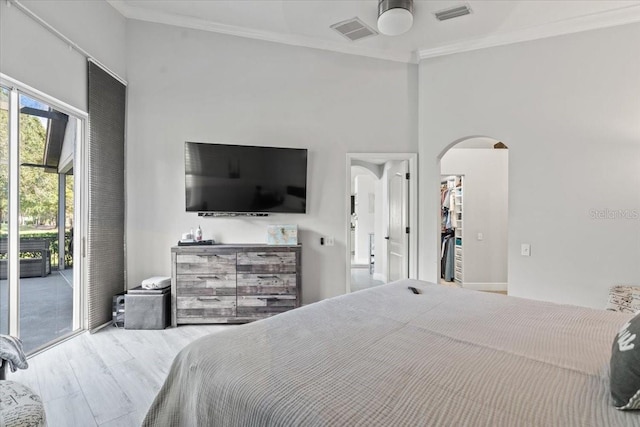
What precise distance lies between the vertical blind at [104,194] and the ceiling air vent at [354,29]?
2597mm

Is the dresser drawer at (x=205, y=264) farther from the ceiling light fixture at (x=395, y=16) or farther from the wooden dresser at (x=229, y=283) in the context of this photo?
the ceiling light fixture at (x=395, y=16)

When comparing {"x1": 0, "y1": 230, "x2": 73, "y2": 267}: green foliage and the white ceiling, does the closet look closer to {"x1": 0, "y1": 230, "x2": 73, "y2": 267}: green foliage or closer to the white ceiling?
the white ceiling

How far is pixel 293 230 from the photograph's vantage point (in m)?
3.79

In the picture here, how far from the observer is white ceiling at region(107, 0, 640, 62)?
3.01 meters

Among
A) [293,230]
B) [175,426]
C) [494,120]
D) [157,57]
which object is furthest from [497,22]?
[175,426]

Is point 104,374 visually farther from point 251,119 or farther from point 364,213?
point 364,213

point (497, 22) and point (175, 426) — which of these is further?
point (497, 22)

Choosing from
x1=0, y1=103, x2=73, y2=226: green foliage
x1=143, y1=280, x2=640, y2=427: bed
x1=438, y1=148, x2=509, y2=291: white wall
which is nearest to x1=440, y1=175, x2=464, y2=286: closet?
x1=438, y1=148, x2=509, y2=291: white wall

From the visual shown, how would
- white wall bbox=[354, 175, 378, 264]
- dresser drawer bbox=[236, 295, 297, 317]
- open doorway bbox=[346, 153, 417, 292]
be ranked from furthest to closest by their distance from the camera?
white wall bbox=[354, 175, 378, 264]
open doorway bbox=[346, 153, 417, 292]
dresser drawer bbox=[236, 295, 297, 317]

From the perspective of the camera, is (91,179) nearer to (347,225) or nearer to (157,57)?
(157,57)

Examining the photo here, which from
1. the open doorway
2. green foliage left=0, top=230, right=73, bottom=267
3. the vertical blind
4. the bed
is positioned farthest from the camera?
the open doorway

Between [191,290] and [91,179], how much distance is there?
154 centimetres

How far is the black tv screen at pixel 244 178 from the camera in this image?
12.3 feet

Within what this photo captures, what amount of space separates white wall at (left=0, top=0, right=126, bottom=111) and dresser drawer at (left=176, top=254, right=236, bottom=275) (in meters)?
1.85
